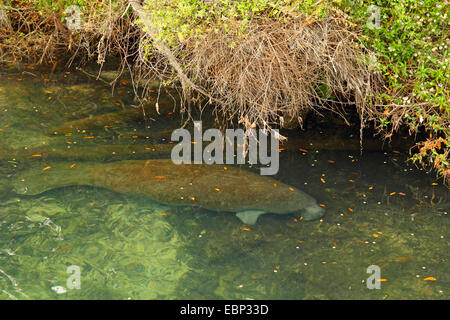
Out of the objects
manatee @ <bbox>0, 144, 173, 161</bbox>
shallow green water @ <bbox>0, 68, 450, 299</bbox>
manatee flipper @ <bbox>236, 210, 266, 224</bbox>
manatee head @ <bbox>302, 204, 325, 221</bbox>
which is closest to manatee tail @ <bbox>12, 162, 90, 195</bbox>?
shallow green water @ <bbox>0, 68, 450, 299</bbox>

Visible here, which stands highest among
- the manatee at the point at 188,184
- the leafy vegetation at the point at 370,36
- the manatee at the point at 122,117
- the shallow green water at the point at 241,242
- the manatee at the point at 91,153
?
the leafy vegetation at the point at 370,36

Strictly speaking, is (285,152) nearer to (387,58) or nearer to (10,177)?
(387,58)

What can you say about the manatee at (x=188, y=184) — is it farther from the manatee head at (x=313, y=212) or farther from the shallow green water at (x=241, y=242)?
the shallow green water at (x=241, y=242)

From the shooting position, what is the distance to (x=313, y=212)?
6.45 m

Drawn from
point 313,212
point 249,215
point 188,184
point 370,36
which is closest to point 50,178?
point 188,184

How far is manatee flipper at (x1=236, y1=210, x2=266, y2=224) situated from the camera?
6285mm

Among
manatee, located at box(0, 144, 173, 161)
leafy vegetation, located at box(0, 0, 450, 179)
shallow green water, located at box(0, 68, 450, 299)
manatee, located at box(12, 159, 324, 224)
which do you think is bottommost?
shallow green water, located at box(0, 68, 450, 299)

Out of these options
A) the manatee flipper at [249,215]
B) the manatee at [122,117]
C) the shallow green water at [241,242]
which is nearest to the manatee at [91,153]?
the shallow green water at [241,242]

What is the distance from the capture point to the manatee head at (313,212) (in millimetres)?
6355

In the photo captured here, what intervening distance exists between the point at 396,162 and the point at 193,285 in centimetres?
395

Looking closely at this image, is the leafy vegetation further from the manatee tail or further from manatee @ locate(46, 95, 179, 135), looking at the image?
the manatee tail

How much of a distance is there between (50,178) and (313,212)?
3.45 meters

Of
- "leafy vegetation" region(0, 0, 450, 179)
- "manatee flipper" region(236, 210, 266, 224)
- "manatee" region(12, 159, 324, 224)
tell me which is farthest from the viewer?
"leafy vegetation" region(0, 0, 450, 179)
